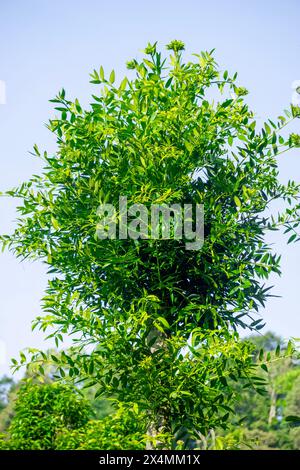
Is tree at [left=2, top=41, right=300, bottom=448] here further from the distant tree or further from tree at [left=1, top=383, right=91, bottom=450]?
the distant tree

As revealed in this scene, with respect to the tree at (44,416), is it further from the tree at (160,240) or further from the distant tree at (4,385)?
the distant tree at (4,385)

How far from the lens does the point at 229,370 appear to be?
4938 mm

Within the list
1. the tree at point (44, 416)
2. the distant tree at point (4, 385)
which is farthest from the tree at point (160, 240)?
the distant tree at point (4, 385)

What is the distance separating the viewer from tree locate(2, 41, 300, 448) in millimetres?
5062

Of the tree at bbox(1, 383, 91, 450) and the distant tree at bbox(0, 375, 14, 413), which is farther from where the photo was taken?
the distant tree at bbox(0, 375, 14, 413)

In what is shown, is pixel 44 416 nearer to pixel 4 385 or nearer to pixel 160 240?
pixel 160 240

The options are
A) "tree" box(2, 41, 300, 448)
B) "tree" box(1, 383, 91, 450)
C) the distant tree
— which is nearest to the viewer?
"tree" box(2, 41, 300, 448)

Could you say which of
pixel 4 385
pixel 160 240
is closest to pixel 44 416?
pixel 160 240

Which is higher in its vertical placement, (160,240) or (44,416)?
(160,240)

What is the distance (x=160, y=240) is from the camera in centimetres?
534

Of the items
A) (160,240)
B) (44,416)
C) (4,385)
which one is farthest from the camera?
(4,385)

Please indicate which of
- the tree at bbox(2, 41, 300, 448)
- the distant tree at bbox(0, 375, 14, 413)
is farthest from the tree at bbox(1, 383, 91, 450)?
the distant tree at bbox(0, 375, 14, 413)
